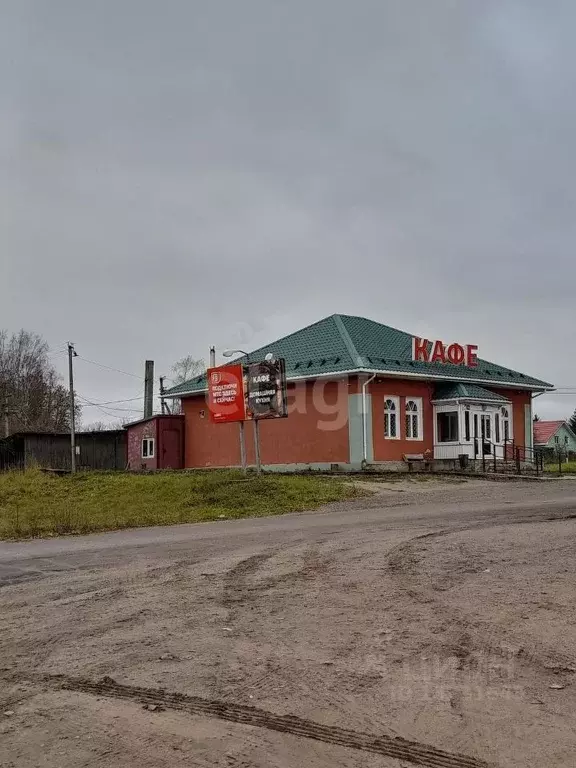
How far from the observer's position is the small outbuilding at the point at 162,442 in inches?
1496

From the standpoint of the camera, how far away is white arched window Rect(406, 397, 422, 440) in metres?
33.1

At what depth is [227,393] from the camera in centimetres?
2812

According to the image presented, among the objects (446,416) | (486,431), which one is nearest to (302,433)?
(446,416)

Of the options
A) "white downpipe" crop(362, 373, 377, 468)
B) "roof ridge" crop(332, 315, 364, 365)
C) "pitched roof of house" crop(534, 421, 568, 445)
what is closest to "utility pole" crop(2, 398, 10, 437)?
"roof ridge" crop(332, 315, 364, 365)

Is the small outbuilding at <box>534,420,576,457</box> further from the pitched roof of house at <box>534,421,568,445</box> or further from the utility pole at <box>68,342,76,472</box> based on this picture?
the utility pole at <box>68,342,76,472</box>

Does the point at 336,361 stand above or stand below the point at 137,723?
above

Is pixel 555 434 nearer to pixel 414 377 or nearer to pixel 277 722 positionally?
pixel 414 377

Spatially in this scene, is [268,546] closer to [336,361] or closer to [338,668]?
[338,668]

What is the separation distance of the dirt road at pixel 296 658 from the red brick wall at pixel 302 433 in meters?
20.3

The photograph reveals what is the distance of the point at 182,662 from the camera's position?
5551mm

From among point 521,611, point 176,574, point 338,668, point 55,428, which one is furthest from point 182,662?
point 55,428

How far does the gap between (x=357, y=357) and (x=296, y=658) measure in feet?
84.8

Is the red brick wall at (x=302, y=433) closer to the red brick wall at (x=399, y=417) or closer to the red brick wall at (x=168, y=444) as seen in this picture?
the red brick wall at (x=399, y=417)

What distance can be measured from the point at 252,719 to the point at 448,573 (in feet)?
15.9
